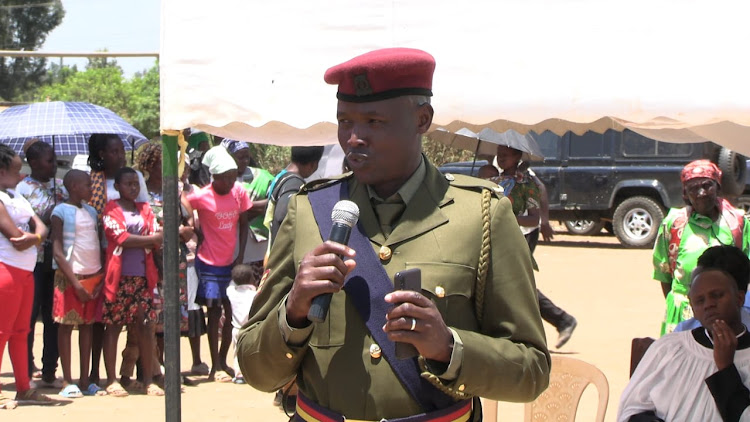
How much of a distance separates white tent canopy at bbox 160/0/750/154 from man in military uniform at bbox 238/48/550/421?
1198mm

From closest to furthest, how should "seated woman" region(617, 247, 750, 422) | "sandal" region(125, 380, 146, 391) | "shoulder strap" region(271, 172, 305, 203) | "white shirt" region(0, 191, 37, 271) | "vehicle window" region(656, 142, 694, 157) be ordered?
"seated woman" region(617, 247, 750, 422), "shoulder strap" region(271, 172, 305, 203), "white shirt" region(0, 191, 37, 271), "sandal" region(125, 380, 146, 391), "vehicle window" region(656, 142, 694, 157)

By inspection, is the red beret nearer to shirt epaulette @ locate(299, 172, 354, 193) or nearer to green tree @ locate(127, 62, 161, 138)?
shirt epaulette @ locate(299, 172, 354, 193)

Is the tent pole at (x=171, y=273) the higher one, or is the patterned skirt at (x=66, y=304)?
the tent pole at (x=171, y=273)

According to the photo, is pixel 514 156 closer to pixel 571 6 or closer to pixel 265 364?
pixel 571 6

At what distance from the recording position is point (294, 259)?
2553mm

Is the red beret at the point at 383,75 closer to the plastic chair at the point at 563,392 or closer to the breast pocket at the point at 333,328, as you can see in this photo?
the breast pocket at the point at 333,328

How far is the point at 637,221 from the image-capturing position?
17.9 m

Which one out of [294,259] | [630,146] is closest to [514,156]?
[294,259]

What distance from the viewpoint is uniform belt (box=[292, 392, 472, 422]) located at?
245cm

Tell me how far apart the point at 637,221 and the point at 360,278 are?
16.1 meters

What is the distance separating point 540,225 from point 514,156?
852 mm

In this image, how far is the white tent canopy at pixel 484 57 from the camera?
351 cm

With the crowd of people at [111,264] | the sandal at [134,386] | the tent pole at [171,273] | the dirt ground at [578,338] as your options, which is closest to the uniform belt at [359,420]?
the tent pole at [171,273]

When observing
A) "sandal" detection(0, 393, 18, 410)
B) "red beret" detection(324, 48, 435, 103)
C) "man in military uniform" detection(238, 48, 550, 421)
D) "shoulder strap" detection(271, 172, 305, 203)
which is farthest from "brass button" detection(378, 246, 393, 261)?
"sandal" detection(0, 393, 18, 410)
